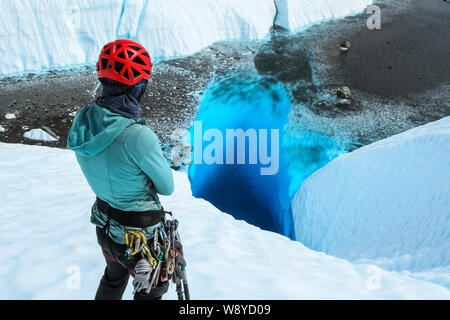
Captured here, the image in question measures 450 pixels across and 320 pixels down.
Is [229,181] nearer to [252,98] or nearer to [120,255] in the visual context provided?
[252,98]

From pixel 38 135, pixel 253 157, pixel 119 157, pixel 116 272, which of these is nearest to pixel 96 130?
pixel 119 157

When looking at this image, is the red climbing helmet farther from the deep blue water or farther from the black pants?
the deep blue water

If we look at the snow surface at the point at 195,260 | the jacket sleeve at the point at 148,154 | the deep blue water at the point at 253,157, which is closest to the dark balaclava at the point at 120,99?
the jacket sleeve at the point at 148,154

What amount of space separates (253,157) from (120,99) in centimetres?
722

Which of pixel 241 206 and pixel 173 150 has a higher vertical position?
pixel 173 150

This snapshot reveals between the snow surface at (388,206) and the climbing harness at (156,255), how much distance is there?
3138 mm

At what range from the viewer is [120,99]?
1581 millimetres

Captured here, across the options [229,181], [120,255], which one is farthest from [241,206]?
[120,255]

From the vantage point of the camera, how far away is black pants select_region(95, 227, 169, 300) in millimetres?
1770

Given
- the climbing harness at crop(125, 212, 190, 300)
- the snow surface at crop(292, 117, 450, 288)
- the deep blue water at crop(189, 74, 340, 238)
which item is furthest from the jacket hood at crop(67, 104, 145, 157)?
the deep blue water at crop(189, 74, 340, 238)

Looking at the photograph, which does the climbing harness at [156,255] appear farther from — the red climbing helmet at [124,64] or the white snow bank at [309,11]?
the white snow bank at [309,11]

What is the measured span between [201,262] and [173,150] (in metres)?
5.57

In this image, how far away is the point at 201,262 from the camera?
2.99 m

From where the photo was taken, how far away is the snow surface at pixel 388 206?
15.4 feet
